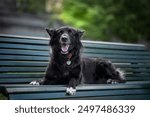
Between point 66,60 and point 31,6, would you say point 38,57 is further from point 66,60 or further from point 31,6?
point 31,6

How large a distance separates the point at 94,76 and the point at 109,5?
21.2 ft

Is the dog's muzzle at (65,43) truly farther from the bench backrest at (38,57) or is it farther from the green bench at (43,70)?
the bench backrest at (38,57)

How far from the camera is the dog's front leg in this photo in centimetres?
253

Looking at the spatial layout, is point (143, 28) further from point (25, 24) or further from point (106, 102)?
point (106, 102)

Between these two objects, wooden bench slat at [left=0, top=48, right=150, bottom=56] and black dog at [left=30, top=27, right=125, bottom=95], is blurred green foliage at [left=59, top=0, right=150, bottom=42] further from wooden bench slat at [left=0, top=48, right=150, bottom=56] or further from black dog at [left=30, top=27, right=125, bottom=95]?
black dog at [left=30, top=27, right=125, bottom=95]

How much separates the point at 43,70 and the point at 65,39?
0.55m

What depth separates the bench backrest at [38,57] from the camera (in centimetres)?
286

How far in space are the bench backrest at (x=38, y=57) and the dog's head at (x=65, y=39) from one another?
41 centimetres

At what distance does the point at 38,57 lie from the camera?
9.98 feet

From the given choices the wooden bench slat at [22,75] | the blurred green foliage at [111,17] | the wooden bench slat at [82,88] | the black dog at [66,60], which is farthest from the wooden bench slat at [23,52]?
the blurred green foliage at [111,17]

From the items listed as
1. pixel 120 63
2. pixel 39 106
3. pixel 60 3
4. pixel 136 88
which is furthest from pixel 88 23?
pixel 39 106

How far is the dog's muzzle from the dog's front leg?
216 millimetres

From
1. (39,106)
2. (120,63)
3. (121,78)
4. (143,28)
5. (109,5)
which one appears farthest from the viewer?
(109,5)

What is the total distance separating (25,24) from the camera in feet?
26.4
